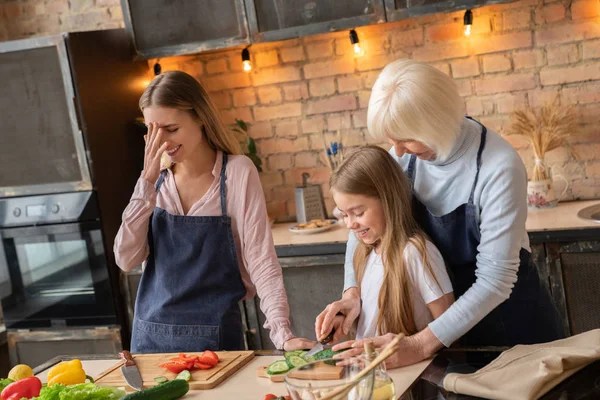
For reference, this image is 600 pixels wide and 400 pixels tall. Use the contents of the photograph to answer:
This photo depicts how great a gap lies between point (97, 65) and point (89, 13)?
683mm

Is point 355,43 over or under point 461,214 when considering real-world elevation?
over

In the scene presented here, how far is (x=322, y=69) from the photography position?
4102 millimetres

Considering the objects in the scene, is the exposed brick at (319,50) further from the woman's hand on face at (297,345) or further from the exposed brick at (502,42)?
the woman's hand on face at (297,345)

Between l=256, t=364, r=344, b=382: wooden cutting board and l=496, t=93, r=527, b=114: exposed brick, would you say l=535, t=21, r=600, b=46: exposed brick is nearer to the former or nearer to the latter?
l=496, t=93, r=527, b=114: exposed brick

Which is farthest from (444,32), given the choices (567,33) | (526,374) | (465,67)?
(526,374)

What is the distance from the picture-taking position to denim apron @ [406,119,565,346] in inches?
82.5

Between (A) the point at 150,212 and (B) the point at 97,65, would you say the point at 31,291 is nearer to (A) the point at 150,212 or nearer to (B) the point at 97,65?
(B) the point at 97,65

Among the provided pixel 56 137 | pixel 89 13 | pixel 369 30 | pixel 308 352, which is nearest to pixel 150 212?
pixel 308 352

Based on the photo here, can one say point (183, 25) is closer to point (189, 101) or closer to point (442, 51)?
point (442, 51)

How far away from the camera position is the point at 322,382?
1.37m

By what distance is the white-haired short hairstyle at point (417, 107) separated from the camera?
1949 mm

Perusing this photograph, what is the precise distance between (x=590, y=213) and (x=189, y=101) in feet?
6.32

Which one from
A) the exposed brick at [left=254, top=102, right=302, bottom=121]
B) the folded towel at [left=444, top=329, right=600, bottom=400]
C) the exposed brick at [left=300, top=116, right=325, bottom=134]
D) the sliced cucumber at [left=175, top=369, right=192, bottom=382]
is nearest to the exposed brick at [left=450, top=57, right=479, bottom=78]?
the exposed brick at [left=300, top=116, right=325, bottom=134]

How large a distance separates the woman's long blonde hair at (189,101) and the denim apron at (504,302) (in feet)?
2.57
